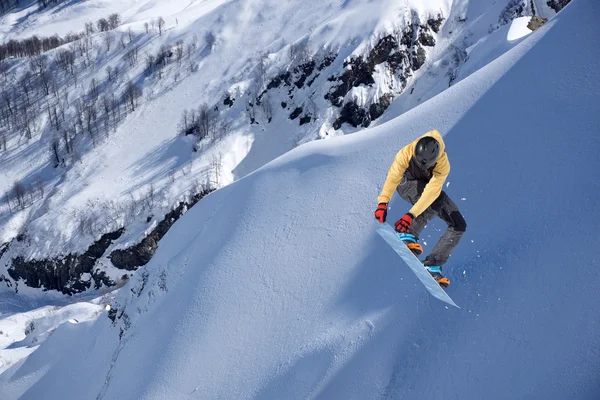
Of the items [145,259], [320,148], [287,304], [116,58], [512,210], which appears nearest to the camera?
[512,210]

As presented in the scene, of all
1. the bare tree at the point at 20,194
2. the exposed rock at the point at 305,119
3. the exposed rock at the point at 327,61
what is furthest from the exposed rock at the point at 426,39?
the bare tree at the point at 20,194

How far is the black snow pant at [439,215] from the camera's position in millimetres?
11844

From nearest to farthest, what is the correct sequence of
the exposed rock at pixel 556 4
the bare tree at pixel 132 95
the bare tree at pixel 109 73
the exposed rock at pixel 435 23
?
the exposed rock at pixel 556 4 < the exposed rock at pixel 435 23 < the bare tree at pixel 132 95 < the bare tree at pixel 109 73

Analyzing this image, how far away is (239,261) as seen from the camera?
3155cm

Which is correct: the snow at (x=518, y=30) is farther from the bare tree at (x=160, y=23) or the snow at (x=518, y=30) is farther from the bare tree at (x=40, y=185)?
the bare tree at (x=160, y=23)

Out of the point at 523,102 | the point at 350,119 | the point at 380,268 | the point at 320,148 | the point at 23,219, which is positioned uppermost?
the point at 523,102

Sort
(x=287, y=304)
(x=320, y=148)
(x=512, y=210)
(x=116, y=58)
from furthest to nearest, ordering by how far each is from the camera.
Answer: (x=116, y=58)
(x=320, y=148)
(x=287, y=304)
(x=512, y=210)

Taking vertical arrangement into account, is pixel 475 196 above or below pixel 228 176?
above

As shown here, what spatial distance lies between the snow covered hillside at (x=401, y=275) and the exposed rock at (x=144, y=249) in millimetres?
36919

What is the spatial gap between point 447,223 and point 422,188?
63.7 inches

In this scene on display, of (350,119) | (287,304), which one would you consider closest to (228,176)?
(350,119)

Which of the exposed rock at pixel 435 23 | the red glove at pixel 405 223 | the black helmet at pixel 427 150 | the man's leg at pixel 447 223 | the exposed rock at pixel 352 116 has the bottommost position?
the exposed rock at pixel 352 116

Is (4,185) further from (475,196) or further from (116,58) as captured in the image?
(475,196)

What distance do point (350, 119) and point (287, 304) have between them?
192 feet
